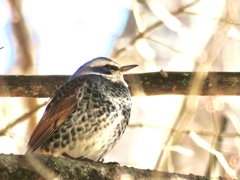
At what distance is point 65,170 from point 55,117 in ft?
4.62

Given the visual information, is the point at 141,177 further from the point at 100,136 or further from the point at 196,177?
the point at 100,136

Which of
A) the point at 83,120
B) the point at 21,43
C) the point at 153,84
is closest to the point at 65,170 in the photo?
the point at 83,120

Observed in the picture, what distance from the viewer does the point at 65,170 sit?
197 inches

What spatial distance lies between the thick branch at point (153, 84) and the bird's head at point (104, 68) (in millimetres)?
197

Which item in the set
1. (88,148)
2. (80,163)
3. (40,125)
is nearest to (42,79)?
(40,125)

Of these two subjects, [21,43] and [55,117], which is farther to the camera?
[21,43]

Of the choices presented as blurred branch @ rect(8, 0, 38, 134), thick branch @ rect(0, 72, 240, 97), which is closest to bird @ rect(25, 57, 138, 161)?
thick branch @ rect(0, 72, 240, 97)

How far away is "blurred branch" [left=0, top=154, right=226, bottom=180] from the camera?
4840mm

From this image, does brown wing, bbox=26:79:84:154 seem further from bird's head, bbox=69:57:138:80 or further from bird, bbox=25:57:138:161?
bird's head, bbox=69:57:138:80

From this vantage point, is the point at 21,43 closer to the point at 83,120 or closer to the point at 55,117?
Result: the point at 55,117

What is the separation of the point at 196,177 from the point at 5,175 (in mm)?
1584

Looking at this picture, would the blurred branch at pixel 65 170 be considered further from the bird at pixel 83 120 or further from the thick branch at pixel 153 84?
the thick branch at pixel 153 84

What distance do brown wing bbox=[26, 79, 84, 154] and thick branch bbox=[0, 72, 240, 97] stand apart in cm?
43

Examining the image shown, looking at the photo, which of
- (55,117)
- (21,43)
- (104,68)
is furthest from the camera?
(21,43)
